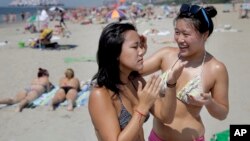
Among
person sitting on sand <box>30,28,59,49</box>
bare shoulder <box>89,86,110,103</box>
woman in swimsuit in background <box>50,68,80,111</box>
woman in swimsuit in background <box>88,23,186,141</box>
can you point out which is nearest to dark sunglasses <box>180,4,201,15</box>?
woman in swimsuit in background <box>88,23,186,141</box>

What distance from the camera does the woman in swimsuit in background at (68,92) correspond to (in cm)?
633

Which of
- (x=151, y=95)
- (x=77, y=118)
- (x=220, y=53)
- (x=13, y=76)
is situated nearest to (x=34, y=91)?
A: (x=77, y=118)

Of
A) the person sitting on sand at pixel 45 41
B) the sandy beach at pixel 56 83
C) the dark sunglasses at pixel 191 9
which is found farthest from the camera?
the person sitting on sand at pixel 45 41

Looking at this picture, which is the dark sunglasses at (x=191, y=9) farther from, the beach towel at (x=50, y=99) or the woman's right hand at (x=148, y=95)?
the beach towel at (x=50, y=99)

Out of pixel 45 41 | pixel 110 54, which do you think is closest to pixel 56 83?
pixel 45 41

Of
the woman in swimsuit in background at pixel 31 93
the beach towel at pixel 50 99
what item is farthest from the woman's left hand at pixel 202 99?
the woman in swimsuit in background at pixel 31 93

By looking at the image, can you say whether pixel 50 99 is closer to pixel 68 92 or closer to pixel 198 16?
pixel 68 92

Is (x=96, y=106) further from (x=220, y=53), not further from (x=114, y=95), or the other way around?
(x=220, y=53)

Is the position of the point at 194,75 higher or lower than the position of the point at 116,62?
lower

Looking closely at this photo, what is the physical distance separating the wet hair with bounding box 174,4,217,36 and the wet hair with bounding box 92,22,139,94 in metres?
0.45

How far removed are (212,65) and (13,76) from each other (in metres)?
8.36

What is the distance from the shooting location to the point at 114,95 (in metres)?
1.64

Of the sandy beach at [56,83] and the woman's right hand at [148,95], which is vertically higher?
the woman's right hand at [148,95]

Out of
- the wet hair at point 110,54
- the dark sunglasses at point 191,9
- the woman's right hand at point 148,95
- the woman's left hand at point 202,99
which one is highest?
the dark sunglasses at point 191,9
